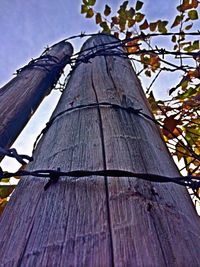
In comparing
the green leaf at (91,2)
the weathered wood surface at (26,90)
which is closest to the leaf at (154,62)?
the green leaf at (91,2)

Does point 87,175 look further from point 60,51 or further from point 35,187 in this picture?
point 60,51

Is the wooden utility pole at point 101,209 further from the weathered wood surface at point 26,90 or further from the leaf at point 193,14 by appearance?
the leaf at point 193,14

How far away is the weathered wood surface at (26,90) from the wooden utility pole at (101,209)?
0.96ft

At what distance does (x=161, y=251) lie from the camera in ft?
1.72

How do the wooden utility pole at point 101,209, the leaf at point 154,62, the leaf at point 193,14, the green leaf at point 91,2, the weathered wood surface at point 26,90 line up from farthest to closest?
the leaf at point 154,62, the green leaf at point 91,2, the leaf at point 193,14, the weathered wood surface at point 26,90, the wooden utility pole at point 101,209

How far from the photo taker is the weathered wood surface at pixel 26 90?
3.92ft

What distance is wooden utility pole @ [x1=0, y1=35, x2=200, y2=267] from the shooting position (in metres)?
0.52

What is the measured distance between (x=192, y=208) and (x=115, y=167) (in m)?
0.20

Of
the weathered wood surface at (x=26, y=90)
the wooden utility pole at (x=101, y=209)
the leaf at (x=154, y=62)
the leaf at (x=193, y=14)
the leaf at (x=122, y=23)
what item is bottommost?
the wooden utility pole at (x=101, y=209)

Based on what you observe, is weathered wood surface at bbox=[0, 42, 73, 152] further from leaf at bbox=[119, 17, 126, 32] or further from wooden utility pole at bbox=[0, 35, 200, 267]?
leaf at bbox=[119, 17, 126, 32]

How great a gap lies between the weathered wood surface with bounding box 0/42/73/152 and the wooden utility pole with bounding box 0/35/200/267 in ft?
0.96

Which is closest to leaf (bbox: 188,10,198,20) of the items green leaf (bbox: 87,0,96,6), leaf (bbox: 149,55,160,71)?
leaf (bbox: 149,55,160,71)

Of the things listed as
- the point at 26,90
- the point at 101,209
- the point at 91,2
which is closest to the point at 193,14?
the point at 91,2

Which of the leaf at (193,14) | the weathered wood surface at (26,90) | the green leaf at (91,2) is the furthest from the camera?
the green leaf at (91,2)
